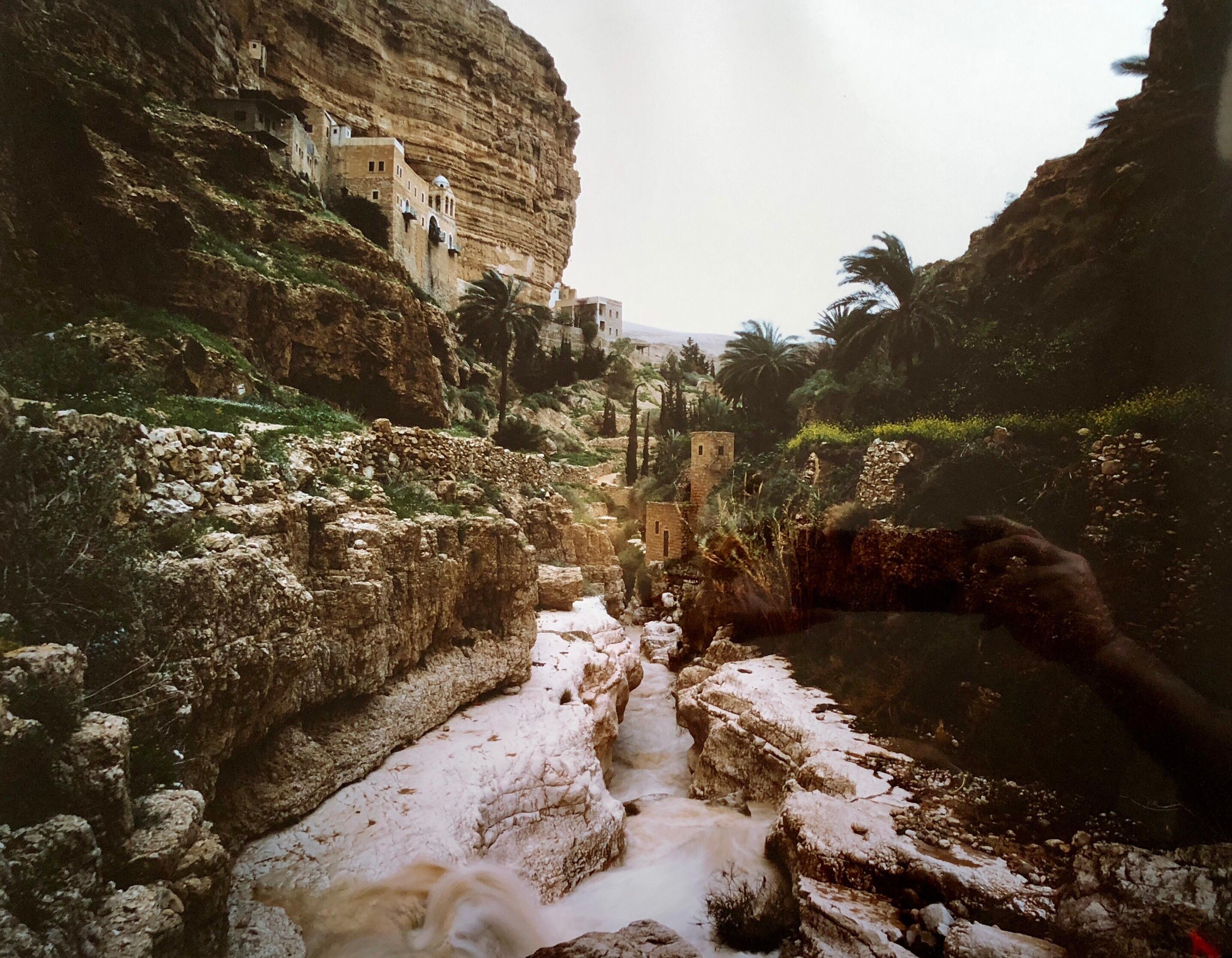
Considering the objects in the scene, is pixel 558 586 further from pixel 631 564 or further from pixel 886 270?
pixel 886 270

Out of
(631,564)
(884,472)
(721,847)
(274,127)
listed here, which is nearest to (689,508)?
(631,564)

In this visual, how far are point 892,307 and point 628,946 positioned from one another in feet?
19.6

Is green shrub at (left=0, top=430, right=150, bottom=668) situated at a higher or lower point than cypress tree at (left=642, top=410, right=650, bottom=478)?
lower

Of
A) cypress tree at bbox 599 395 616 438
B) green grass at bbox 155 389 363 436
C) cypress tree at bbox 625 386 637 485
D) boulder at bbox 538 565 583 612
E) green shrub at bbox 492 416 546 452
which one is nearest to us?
green grass at bbox 155 389 363 436

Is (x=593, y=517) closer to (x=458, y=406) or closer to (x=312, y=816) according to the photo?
(x=458, y=406)

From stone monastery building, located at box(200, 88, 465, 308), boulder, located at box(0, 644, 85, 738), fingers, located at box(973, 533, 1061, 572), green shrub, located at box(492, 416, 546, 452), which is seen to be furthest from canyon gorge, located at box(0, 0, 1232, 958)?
stone monastery building, located at box(200, 88, 465, 308)

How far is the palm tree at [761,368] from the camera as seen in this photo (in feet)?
33.3

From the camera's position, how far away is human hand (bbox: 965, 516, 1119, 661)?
3.44 metres

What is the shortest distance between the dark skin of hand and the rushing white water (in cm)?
278

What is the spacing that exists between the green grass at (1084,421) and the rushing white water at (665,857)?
Result: 159 inches

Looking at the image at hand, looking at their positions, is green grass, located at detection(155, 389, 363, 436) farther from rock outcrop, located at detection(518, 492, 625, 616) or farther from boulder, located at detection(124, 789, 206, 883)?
rock outcrop, located at detection(518, 492, 625, 616)

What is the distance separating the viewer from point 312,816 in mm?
4238

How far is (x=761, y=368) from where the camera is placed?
11.9m

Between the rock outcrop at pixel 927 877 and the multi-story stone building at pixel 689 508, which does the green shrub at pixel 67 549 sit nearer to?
the rock outcrop at pixel 927 877
